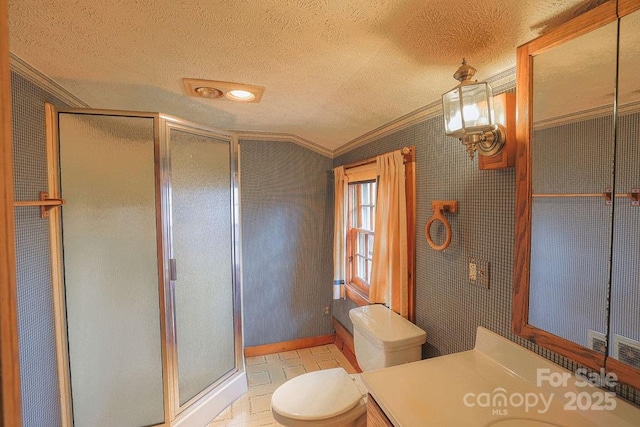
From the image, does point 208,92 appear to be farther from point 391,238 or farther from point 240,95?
point 391,238

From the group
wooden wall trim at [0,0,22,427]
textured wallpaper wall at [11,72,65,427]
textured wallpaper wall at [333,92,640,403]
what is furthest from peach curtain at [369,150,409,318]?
textured wallpaper wall at [11,72,65,427]

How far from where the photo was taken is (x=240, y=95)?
1.80m

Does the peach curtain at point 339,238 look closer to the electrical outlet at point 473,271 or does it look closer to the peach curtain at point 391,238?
the peach curtain at point 391,238

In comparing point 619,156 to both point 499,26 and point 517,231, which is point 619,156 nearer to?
point 517,231

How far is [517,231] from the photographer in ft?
3.78

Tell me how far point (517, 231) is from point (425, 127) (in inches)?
34.2

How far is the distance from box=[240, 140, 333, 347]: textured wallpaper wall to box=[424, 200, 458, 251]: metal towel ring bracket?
1.56 metres

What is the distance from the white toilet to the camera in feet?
4.86

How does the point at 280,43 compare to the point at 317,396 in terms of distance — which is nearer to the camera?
the point at 280,43

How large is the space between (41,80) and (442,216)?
2104 millimetres

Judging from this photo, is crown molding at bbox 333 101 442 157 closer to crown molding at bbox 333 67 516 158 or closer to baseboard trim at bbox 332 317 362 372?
crown molding at bbox 333 67 516 158

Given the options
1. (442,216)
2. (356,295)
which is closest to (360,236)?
(356,295)

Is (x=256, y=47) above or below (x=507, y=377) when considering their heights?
above

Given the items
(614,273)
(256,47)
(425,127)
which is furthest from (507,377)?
(256,47)
